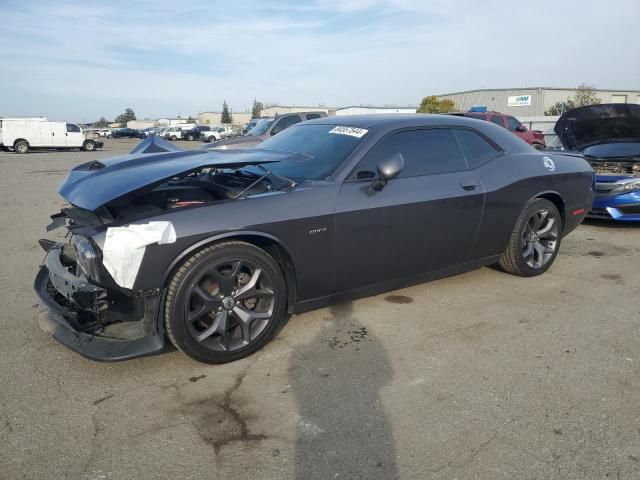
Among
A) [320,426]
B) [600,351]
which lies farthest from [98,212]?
[600,351]

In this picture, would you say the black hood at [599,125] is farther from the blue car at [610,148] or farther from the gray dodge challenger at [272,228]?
the gray dodge challenger at [272,228]

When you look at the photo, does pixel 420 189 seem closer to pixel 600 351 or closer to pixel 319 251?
pixel 319 251

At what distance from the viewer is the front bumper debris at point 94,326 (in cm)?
271

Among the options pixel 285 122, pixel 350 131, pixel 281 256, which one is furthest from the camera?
pixel 285 122

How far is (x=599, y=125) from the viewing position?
7.61 metres

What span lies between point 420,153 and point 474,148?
647 millimetres

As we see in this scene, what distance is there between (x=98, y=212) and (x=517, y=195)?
3.36m

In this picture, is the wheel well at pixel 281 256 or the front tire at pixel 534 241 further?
the front tire at pixel 534 241

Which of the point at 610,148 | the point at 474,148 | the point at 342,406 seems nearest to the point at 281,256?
the point at 342,406

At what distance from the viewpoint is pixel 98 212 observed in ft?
9.52

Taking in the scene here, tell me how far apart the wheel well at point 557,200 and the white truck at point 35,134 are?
27.8m

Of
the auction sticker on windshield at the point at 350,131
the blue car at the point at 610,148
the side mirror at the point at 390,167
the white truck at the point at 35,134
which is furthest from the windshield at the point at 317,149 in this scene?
the white truck at the point at 35,134

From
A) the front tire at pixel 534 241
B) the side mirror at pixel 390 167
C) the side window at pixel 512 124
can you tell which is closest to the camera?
the side mirror at pixel 390 167

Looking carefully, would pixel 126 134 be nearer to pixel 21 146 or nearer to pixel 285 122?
pixel 21 146
